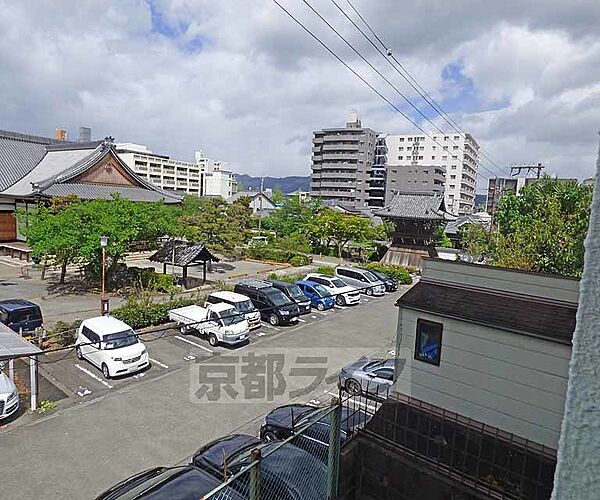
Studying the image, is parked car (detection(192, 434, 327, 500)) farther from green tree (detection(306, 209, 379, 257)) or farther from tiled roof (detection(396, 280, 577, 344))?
green tree (detection(306, 209, 379, 257))

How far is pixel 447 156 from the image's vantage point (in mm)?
67812

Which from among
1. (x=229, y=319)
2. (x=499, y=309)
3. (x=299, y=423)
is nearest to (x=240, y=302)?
(x=229, y=319)

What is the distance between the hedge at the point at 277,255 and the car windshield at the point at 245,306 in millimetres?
12835

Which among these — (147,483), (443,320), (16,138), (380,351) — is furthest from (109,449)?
(16,138)

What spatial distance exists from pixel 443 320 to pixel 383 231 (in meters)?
24.1

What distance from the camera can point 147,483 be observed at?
16.5 feet

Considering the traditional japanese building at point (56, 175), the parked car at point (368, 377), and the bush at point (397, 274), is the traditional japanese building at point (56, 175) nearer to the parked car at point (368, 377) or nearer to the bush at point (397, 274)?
the bush at point (397, 274)

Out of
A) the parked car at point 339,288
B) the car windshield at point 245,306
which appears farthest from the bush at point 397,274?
the car windshield at point 245,306

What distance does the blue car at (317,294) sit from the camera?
17.1 metres

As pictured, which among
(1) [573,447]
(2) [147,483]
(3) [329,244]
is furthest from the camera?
(3) [329,244]

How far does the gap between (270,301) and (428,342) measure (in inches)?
338

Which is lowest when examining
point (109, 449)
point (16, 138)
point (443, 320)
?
point (109, 449)

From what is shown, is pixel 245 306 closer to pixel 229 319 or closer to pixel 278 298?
pixel 229 319

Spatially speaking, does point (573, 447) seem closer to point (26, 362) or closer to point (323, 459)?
point (323, 459)
